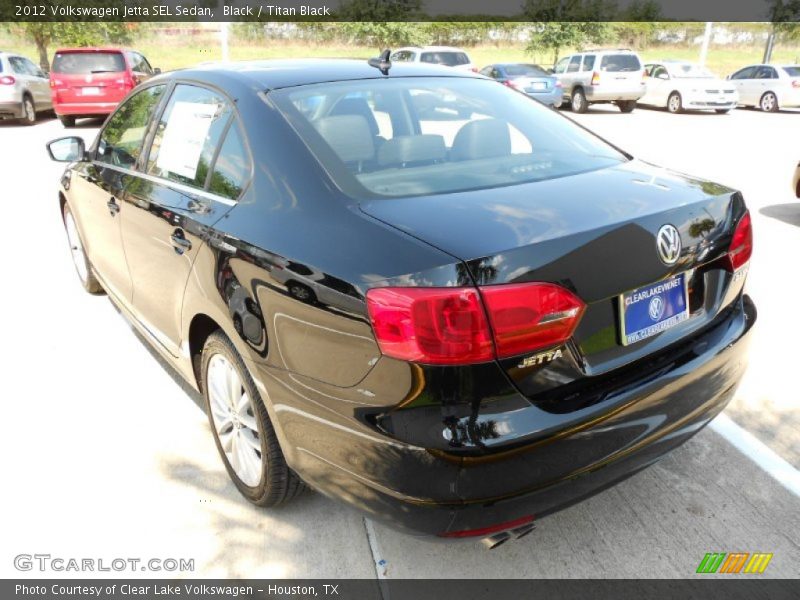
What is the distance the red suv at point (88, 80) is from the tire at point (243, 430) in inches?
571

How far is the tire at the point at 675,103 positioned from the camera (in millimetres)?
20598

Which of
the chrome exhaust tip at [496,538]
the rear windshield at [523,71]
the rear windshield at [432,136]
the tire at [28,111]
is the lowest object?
the tire at [28,111]

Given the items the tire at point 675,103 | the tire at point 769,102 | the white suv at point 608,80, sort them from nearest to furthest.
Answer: the white suv at point 608,80
the tire at point 675,103
the tire at point 769,102

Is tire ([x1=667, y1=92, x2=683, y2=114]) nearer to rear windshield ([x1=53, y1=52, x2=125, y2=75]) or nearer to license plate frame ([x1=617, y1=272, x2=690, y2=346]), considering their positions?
rear windshield ([x1=53, y1=52, x2=125, y2=75])

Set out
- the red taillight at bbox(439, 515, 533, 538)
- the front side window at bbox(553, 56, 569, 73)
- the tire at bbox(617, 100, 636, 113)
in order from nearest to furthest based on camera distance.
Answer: the red taillight at bbox(439, 515, 533, 538)
the tire at bbox(617, 100, 636, 113)
the front side window at bbox(553, 56, 569, 73)

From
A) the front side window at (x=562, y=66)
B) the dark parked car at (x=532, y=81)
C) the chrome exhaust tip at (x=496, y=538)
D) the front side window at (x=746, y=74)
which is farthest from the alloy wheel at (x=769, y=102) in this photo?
the chrome exhaust tip at (x=496, y=538)

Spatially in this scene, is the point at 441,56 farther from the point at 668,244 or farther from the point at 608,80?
the point at 668,244

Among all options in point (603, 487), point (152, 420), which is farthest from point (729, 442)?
point (152, 420)

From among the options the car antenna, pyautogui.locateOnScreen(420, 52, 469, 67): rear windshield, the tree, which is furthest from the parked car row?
the tree

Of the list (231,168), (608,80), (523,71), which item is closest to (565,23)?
(608,80)

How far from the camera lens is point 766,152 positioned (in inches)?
480

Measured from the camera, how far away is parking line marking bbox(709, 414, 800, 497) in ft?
9.53

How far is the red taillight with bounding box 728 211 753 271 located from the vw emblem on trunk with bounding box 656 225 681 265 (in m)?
0.39

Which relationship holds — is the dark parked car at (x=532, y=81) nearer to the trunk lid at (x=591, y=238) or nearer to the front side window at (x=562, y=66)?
the front side window at (x=562, y=66)
